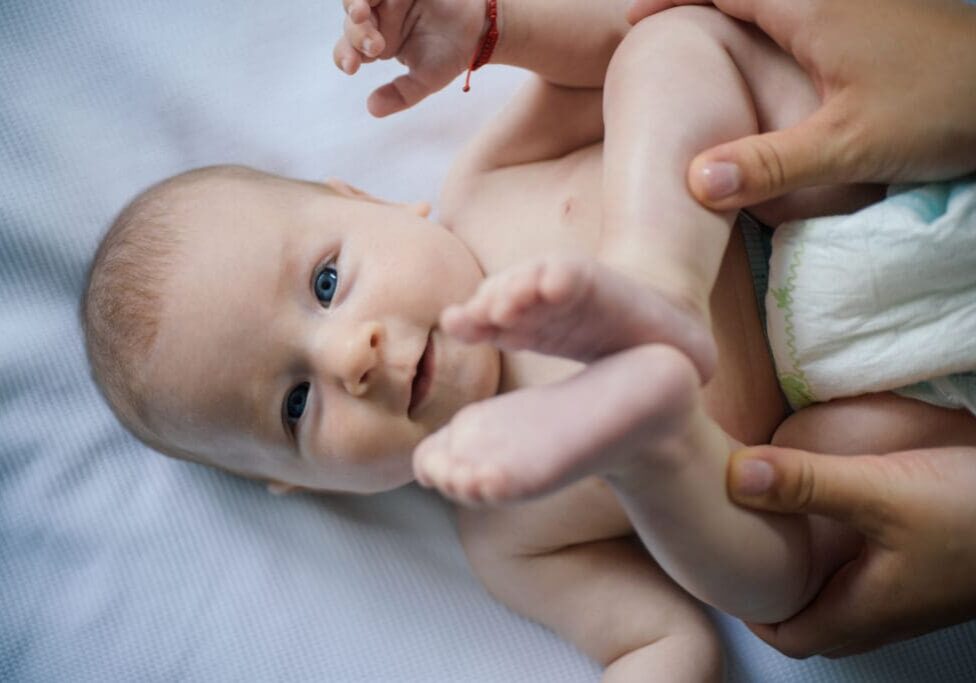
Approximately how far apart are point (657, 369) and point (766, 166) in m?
0.34

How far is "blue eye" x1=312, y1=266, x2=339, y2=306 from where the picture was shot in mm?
1136

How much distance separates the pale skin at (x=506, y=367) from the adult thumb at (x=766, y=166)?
0.12 ft

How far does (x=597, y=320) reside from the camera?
0.79 meters

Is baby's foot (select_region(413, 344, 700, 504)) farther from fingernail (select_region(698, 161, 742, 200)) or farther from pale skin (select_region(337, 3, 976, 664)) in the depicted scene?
fingernail (select_region(698, 161, 742, 200))

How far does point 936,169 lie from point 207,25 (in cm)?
118

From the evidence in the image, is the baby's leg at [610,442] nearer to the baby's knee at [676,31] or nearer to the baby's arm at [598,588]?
the baby's arm at [598,588]

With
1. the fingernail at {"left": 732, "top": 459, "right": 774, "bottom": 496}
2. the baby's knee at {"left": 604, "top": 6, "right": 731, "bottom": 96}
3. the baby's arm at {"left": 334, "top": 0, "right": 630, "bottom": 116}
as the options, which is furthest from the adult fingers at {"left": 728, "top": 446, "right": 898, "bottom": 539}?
the baby's arm at {"left": 334, "top": 0, "right": 630, "bottom": 116}

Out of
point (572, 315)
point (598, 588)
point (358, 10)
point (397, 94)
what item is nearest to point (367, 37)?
point (358, 10)

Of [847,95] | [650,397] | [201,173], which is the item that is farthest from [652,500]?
[201,173]

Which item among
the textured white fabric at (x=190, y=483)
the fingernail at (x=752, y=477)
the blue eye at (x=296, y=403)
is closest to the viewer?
the fingernail at (x=752, y=477)

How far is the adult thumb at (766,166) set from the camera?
0.97m

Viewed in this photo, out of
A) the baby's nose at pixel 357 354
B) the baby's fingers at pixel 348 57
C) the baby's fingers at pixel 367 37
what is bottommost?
the baby's nose at pixel 357 354

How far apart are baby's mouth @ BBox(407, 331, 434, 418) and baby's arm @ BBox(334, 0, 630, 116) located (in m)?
0.39

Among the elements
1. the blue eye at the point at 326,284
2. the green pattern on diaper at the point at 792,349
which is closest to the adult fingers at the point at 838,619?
the green pattern on diaper at the point at 792,349
